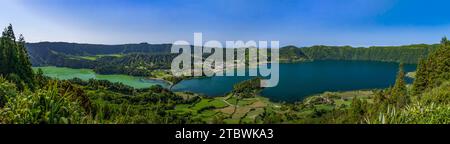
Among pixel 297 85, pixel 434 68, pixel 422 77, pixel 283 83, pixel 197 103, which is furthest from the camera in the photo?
pixel 283 83

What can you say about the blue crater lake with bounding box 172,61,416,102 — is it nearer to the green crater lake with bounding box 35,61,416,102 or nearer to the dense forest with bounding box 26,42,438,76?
the green crater lake with bounding box 35,61,416,102

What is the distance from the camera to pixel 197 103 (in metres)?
82.2

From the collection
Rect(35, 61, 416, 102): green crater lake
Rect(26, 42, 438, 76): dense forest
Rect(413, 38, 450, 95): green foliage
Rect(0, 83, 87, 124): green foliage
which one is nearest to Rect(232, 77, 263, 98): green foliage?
Rect(35, 61, 416, 102): green crater lake

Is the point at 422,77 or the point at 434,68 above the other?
the point at 434,68

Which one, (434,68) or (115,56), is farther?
(115,56)

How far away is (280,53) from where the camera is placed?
649ft

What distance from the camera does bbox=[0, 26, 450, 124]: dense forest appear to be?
4.21 meters

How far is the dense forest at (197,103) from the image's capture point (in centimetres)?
421

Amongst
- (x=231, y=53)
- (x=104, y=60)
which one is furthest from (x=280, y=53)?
(x=104, y=60)

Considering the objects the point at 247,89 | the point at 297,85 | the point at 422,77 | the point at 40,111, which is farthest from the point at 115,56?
the point at 40,111

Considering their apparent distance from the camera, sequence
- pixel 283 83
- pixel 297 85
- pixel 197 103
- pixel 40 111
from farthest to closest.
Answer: pixel 283 83
pixel 297 85
pixel 197 103
pixel 40 111

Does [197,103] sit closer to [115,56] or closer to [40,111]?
[40,111]
